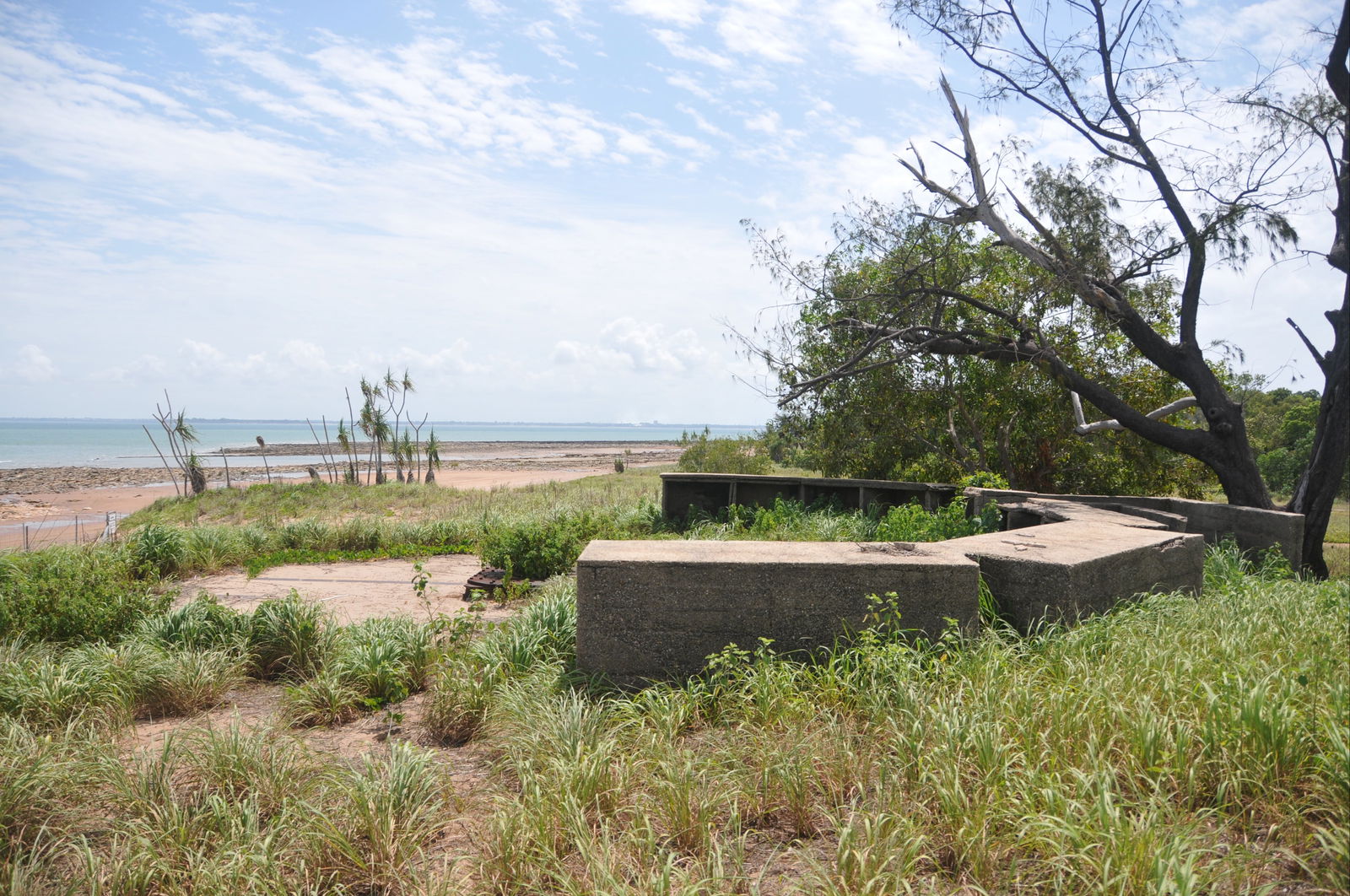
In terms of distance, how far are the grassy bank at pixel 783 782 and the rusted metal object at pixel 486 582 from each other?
3.97 meters

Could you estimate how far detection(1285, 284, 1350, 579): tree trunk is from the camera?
32.6 feet

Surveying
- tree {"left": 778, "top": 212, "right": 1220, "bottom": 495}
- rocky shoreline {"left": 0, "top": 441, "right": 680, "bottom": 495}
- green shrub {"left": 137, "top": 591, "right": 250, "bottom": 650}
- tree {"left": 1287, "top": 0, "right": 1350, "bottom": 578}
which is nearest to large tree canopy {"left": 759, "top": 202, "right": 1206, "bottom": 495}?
tree {"left": 778, "top": 212, "right": 1220, "bottom": 495}

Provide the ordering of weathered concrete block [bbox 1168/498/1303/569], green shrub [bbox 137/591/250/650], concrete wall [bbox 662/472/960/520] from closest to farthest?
green shrub [bbox 137/591/250/650]
weathered concrete block [bbox 1168/498/1303/569]
concrete wall [bbox 662/472/960/520]

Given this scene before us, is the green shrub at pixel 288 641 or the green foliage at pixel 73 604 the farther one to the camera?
the green foliage at pixel 73 604

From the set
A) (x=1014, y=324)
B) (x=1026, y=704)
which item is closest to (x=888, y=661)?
(x=1026, y=704)

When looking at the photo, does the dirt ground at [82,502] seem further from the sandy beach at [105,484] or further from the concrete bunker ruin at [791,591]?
the concrete bunker ruin at [791,591]

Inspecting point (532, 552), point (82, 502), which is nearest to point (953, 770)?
point (532, 552)

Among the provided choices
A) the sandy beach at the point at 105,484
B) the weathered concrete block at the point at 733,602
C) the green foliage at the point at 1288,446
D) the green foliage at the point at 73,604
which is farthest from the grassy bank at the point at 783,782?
the green foliage at the point at 1288,446

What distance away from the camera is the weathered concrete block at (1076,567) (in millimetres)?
4871

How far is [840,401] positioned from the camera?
1434cm

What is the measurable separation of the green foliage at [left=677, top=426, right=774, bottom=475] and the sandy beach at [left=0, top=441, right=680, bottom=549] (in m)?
14.8

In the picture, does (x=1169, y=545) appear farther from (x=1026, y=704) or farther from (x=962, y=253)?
A: (x=962, y=253)

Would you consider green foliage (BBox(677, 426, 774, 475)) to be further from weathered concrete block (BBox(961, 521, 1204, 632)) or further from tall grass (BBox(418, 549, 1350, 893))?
tall grass (BBox(418, 549, 1350, 893))

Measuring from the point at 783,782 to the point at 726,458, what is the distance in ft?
69.9
